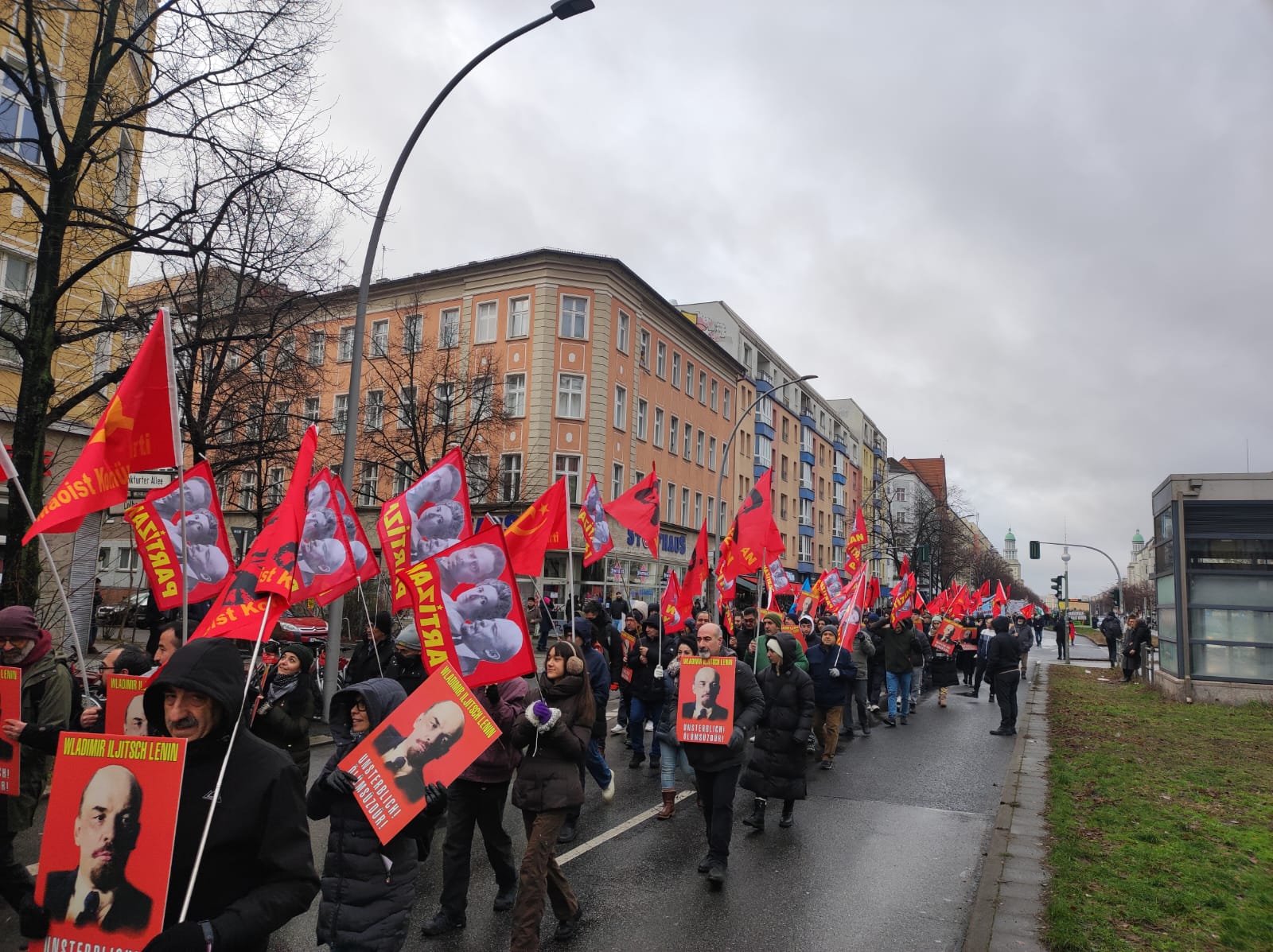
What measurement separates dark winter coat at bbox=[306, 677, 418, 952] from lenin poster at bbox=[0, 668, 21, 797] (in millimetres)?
1910

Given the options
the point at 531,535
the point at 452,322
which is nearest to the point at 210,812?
the point at 531,535

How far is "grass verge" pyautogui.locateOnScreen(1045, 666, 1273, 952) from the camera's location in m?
5.61

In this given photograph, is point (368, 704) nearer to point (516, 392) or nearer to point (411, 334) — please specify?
point (411, 334)

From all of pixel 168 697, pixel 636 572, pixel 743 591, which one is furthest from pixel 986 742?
pixel 743 591

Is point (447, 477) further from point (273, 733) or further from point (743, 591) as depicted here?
point (743, 591)

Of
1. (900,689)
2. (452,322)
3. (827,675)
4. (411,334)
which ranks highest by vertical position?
(452,322)

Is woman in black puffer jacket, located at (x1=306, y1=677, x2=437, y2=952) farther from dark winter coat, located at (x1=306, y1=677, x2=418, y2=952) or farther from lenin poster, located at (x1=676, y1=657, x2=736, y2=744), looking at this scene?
lenin poster, located at (x1=676, y1=657, x2=736, y2=744)

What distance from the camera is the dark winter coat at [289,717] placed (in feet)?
20.1

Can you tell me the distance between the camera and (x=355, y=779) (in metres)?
4.07

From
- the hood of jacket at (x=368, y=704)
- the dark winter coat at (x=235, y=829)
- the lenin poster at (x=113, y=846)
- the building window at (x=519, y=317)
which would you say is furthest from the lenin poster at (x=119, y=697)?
the building window at (x=519, y=317)

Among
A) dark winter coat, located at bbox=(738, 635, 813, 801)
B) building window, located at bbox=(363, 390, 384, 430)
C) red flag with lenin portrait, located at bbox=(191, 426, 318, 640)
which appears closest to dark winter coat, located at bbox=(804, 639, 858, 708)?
dark winter coat, located at bbox=(738, 635, 813, 801)

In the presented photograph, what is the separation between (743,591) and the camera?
2189 inches

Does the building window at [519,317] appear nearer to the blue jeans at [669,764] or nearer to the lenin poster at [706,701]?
the blue jeans at [669,764]

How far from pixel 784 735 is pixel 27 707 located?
585 cm
